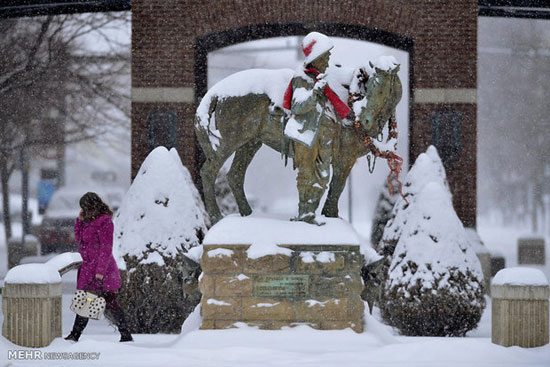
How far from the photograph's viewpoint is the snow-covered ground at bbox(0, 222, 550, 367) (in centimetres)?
742

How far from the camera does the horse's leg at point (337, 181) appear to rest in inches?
355

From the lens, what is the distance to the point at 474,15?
47.1 feet

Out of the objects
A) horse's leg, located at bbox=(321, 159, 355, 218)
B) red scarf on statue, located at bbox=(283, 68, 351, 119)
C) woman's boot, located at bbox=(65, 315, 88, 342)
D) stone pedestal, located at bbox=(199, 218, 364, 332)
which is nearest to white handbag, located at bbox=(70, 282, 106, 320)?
woman's boot, located at bbox=(65, 315, 88, 342)

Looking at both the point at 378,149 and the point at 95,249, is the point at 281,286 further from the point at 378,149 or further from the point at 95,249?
the point at 95,249

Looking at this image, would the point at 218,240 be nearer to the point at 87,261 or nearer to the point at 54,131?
the point at 87,261

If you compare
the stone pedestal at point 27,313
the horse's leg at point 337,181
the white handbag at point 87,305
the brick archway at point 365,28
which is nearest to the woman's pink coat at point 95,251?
the white handbag at point 87,305

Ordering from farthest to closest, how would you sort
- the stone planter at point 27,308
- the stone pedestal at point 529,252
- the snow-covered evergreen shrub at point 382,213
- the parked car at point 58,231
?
1. the stone pedestal at point 529,252
2. the parked car at point 58,231
3. the snow-covered evergreen shrub at point 382,213
4. the stone planter at point 27,308

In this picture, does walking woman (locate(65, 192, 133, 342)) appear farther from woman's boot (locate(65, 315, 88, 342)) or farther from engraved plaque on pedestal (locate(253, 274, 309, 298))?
engraved plaque on pedestal (locate(253, 274, 309, 298))

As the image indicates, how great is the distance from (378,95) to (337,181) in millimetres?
1116

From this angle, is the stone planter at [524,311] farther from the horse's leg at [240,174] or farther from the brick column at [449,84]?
the brick column at [449,84]

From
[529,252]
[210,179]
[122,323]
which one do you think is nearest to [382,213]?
[210,179]

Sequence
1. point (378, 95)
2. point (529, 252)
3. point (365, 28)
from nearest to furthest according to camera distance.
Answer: point (378, 95)
point (365, 28)
point (529, 252)

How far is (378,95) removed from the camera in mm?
8688

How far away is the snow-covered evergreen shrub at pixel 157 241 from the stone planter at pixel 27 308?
3198 mm
